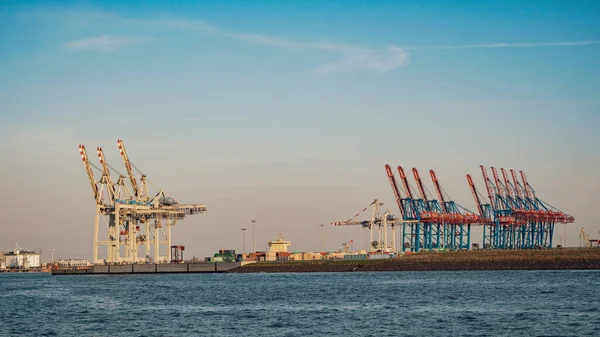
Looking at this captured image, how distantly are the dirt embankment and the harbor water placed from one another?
Result: 41.6 meters

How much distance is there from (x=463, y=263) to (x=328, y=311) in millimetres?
85631

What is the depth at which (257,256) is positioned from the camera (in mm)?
190750

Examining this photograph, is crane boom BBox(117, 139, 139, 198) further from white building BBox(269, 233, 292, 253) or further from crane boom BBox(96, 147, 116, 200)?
white building BBox(269, 233, 292, 253)

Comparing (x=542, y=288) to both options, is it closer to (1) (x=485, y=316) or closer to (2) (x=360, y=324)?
(1) (x=485, y=316)

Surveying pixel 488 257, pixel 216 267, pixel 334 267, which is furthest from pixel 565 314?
pixel 216 267

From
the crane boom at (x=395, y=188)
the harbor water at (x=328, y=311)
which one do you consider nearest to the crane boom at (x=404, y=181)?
the crane boom at (x=395, y=188)

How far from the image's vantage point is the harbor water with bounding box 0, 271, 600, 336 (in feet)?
170

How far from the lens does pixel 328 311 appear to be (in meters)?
64.2

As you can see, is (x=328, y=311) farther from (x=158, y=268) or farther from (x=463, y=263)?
(x=158, y=268)

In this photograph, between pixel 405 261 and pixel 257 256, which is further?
pixel 257 256

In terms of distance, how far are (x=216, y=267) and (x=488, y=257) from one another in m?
55.4

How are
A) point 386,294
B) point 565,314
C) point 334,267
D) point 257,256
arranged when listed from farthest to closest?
point 257,256, point 334,267, point 386,294, point 565,314

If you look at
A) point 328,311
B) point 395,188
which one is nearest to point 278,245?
point 395,188

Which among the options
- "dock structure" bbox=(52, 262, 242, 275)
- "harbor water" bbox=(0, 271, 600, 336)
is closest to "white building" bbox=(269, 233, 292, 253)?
"dock structure" bbox=(52, 262, 242, 275)
